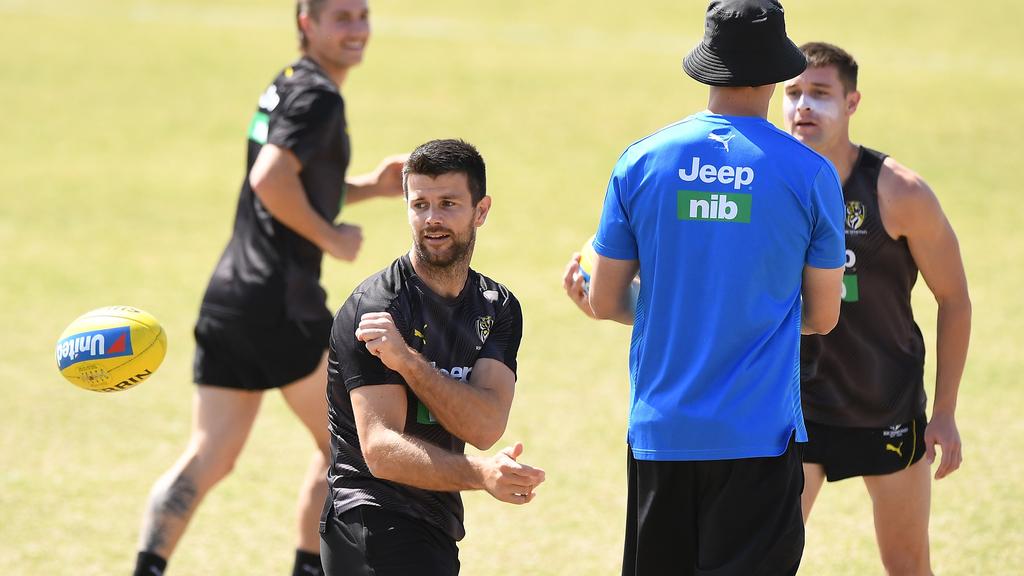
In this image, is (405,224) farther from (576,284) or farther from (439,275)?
(439,275)

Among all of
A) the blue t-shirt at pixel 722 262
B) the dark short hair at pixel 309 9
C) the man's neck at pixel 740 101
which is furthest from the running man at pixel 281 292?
the man's neck at pixel 740 101

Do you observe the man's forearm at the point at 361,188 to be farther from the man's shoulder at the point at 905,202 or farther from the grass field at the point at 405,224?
the man's shoulder at the point at 905,202

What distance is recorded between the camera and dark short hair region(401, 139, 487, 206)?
4.19m

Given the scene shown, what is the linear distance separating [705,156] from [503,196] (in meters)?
11.3

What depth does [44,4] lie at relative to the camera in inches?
1001

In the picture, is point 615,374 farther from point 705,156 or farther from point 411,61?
point 411,61

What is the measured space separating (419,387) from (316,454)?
7.16 feet

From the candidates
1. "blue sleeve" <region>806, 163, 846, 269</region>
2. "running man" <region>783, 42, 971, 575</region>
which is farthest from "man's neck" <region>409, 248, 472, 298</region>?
"running man" <region>783, 42, 971, 575</region>

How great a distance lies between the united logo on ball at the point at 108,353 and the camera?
5.13m

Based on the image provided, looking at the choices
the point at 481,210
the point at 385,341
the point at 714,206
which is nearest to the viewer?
the point at 714,206

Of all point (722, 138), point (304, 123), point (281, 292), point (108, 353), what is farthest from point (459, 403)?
point (304, 123)

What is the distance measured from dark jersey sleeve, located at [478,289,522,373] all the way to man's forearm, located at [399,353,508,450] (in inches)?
5.7

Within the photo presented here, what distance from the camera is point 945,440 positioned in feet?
16.4

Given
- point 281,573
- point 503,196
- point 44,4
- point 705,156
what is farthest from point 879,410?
point 44,4
